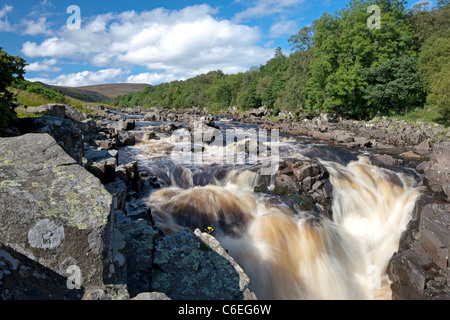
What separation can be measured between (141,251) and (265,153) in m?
15.5

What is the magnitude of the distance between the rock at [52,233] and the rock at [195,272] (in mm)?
941

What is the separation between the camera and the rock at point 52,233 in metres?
2.31

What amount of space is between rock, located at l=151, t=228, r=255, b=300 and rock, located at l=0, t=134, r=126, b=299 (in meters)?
0.94

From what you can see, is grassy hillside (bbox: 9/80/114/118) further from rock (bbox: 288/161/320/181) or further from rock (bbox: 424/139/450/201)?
rock (bbox: 424/139/450/201)

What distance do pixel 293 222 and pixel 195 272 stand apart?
6834mm

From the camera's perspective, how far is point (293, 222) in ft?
32.4

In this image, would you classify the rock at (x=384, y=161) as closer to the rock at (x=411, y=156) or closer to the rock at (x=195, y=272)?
the rock at (x=411, y=156)

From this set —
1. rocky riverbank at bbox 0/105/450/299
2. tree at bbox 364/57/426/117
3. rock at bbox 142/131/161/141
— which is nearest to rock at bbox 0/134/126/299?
rocky riverbank at bbox 0/105/450/299

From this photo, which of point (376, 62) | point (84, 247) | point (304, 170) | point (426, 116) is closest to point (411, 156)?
point (304, 170)

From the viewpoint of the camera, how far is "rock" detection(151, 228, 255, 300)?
12.1 feet

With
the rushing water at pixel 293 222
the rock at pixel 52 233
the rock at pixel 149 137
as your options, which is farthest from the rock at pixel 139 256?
the rock at pixel 149 137

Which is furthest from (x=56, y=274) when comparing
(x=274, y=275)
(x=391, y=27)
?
(x=391, y=27)

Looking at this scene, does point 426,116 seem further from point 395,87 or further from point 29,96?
point 29,96

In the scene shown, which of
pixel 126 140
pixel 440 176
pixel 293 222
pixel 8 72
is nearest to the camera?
pixel 8 72
